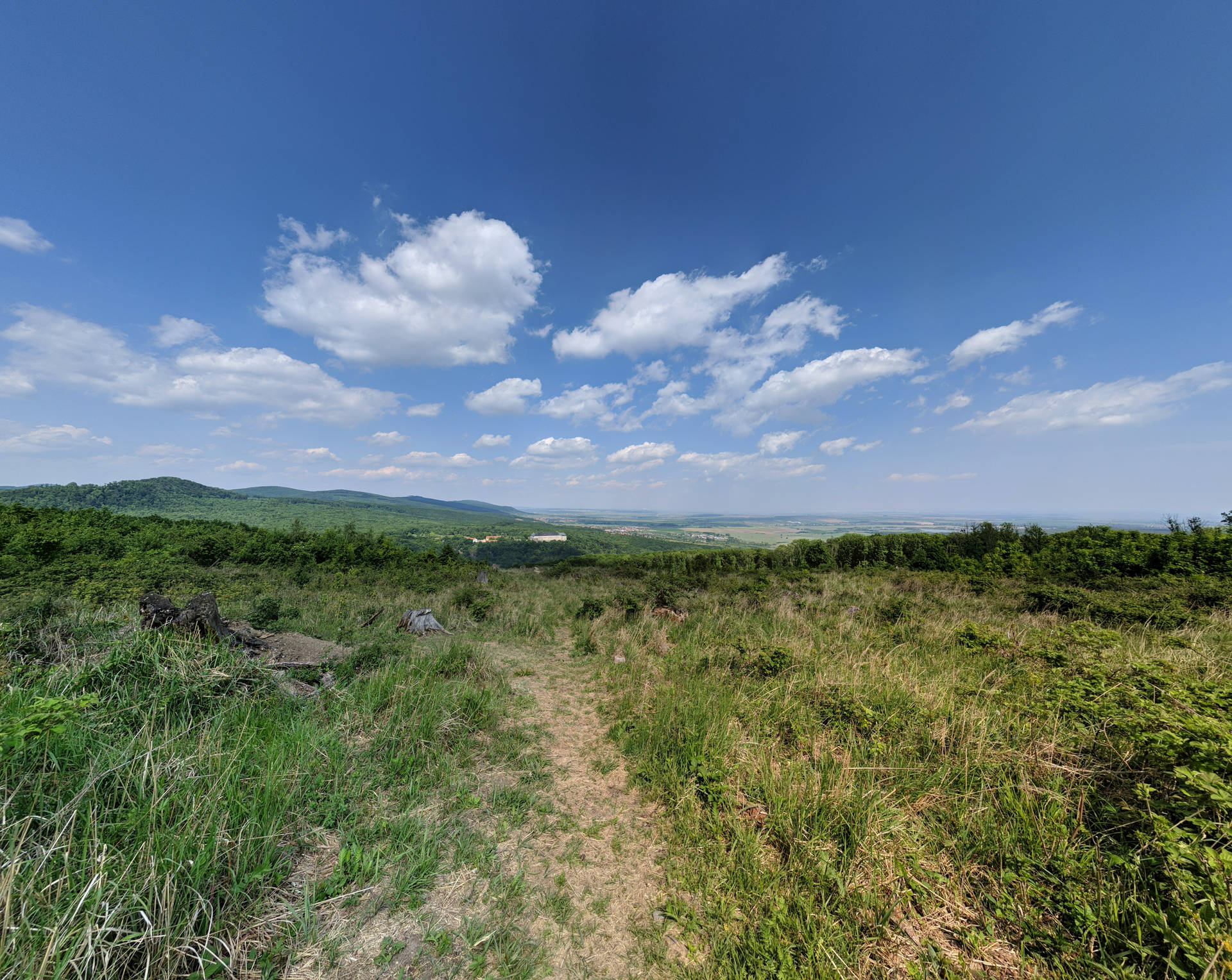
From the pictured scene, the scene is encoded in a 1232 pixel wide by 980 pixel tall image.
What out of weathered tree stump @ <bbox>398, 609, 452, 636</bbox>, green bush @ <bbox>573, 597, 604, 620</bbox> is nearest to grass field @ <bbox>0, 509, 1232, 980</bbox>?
weathered tree stump @ <bbox>398, 609, 452, 636</bbox>

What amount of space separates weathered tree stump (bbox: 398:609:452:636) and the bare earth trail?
6271 millimetres

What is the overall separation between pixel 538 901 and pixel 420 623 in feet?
27.2

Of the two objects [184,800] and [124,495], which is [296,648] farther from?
[124,495]

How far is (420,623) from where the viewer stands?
10047 millimetres

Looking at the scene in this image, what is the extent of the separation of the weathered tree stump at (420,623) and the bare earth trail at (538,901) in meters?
6.27

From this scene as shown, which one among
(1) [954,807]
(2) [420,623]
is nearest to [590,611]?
(2) [420,623]

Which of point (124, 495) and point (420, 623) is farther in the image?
point (124, 495)

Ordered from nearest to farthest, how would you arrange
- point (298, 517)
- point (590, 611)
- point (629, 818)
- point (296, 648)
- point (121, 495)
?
point (629, 818) < point (296, 648) < point (590, 611) < point (298, 517) < point (121, 495)

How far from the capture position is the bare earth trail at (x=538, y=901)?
2594 mm

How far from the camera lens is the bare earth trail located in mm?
2594

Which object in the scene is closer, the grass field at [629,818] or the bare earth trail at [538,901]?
the grass field at [629,818]

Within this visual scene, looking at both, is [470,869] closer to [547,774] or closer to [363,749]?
[547,774]

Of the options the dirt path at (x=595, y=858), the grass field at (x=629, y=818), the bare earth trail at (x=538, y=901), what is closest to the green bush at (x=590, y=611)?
the grass field at (x=629, y=818)

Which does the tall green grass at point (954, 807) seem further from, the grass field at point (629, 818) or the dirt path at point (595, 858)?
the dirt path at point (595, 858)
